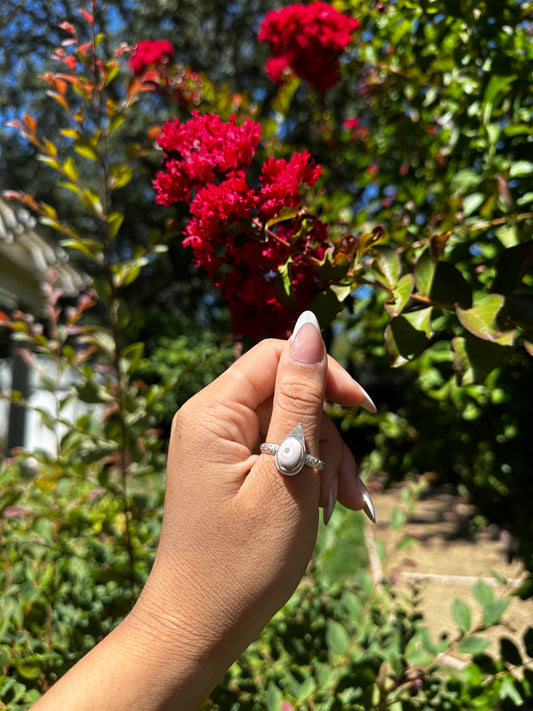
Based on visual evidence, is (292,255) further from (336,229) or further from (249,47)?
(249,47)

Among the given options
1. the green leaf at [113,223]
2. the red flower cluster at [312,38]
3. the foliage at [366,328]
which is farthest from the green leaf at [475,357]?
the red flower cluster at [312,38]

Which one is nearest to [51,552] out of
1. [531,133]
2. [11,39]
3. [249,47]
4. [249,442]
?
[249,442]

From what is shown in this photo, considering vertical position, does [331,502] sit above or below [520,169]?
below

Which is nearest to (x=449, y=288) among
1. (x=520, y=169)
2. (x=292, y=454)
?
(x=292, y=454)

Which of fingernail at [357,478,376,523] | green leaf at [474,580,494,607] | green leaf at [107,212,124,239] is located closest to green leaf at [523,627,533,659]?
green leaf at [474,580,494,607]

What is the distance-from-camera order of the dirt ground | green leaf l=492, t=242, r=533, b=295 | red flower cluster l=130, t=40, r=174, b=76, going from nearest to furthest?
green leaf l=492, t=242, r=533, b=295, red flower cluster l=130, t=40, r=174, b=76, the dirt ground

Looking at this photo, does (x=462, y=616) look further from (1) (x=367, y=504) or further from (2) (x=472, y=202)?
(2) (x=472, y=202)

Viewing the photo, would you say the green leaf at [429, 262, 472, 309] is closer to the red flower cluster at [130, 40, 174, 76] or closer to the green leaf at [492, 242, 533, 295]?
the green leaf at [492, 242, 533, 295]
